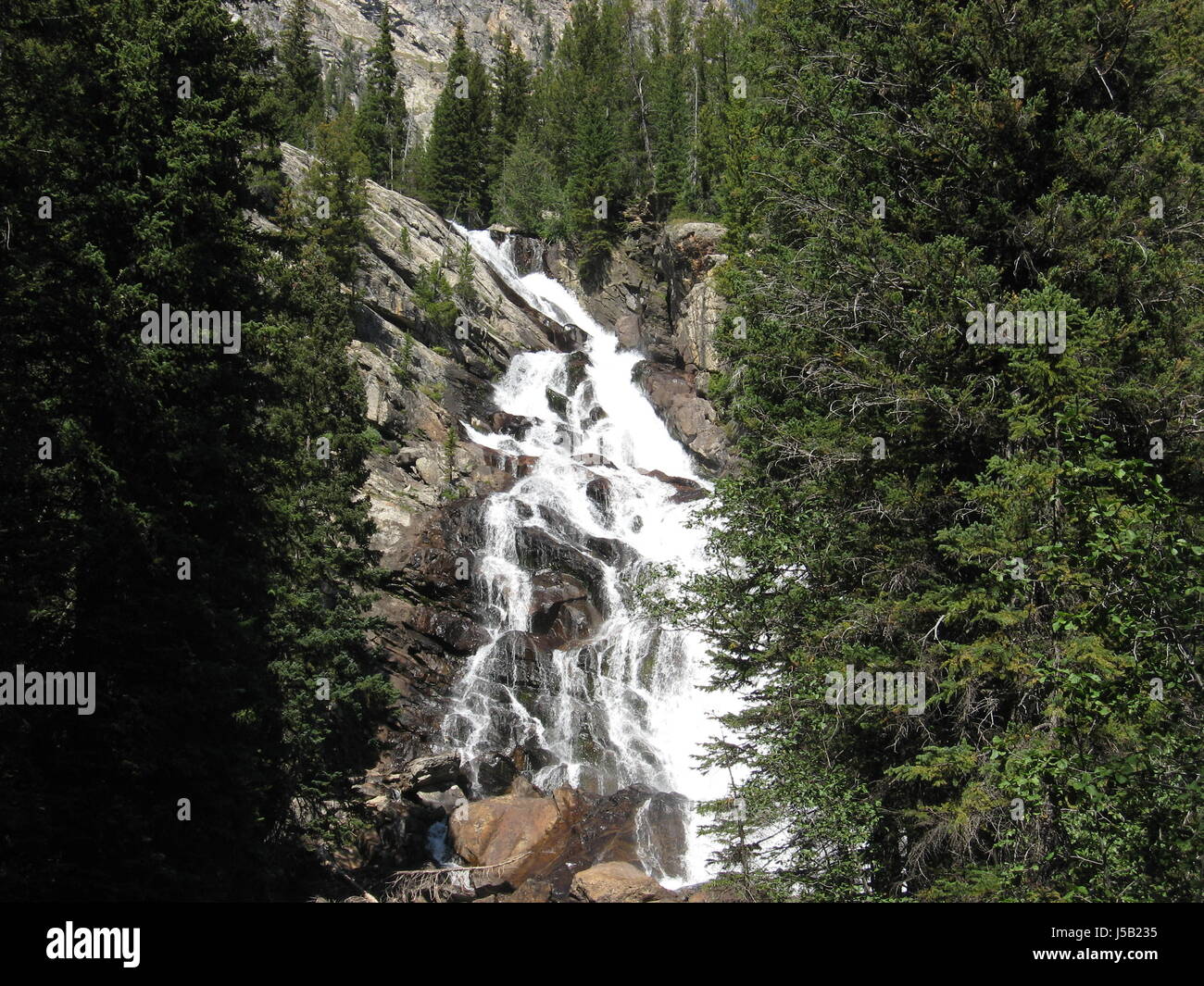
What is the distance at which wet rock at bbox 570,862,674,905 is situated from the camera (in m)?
16.7

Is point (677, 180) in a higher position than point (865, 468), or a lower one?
higher

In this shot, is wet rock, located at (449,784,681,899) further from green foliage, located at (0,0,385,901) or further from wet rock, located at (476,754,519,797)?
green foliage, located at (0,0,385,901)

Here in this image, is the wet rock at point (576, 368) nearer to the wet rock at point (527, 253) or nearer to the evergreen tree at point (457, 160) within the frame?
the wet rock at point (527, 253)

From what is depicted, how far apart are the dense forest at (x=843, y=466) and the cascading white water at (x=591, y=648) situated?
8825 mm

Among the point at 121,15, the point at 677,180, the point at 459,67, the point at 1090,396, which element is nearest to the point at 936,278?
the point at 1090,396

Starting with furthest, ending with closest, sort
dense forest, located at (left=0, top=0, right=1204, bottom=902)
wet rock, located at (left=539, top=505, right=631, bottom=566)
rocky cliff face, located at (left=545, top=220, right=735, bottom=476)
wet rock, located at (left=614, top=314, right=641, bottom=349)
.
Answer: wet rock, located at (left=614, top=314, right=641, bottom=349) → rocky cliff face, located at (left=545, top=220, right=735, bottom=476) → wet rock, located at (left=539, top=505, right=631, bottom=566) → dense forest, located at (left=0, top=0, right=1204, bottom=902)

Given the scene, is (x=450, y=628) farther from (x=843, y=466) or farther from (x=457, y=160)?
(x=457, y=160)

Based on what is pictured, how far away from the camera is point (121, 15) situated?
1290 cm

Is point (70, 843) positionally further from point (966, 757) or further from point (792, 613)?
point (966, 757)

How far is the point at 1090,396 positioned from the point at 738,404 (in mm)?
5734

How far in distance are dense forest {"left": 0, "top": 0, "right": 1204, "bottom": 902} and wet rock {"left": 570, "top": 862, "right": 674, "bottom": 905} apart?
208 inches

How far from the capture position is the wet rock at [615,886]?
16.7m

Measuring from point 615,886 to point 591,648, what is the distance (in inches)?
454

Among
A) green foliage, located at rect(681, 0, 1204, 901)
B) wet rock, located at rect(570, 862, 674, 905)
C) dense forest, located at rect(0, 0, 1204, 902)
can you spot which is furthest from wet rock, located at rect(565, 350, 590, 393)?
green foliage, located at rect(681, 0, 1204, 901)
